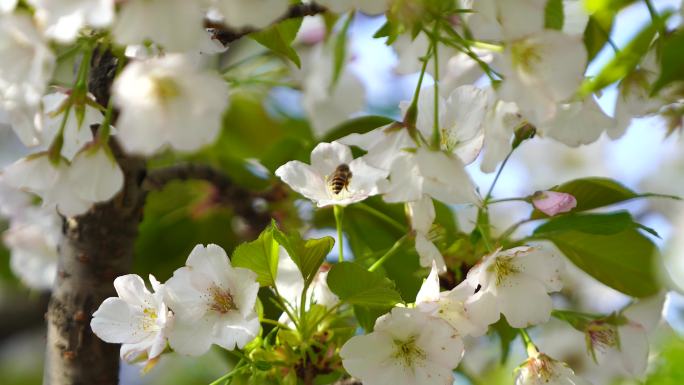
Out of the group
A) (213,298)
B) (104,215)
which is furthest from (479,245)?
(104,215)

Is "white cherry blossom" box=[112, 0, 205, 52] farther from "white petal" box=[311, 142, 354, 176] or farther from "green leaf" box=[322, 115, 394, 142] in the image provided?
"green leaf" box=[322, 115, 394, 142]

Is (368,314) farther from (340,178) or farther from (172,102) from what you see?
(172,102)

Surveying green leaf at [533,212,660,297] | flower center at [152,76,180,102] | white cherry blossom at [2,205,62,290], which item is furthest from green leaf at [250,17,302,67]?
white cherry blossom at [2,205,62,290]

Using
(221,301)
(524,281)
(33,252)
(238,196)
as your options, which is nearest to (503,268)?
(524,281)

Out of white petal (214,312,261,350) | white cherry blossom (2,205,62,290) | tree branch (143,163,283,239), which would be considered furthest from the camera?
white cherry blossom (2,205,62,290)

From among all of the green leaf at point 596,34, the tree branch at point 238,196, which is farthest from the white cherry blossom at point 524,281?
the tree branch at point 238,196

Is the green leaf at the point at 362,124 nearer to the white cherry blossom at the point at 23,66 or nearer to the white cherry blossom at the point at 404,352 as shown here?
the white cherry blossom at the point at 404,352
